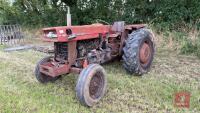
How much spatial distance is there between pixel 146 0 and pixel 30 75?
584 cm

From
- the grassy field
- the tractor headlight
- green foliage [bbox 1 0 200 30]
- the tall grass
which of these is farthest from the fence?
the tractor headlight

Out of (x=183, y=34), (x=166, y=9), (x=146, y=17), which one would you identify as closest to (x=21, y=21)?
(x=146, y=17)

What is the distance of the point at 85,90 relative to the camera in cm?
326

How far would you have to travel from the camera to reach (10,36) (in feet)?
30.8

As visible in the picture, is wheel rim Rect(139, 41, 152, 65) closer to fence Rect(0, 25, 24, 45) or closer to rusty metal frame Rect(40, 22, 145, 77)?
rusty metal frame Rect(40, 22, 145, 77)

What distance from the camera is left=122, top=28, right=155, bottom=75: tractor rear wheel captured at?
14.0 feet

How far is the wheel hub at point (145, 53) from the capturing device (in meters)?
4.56

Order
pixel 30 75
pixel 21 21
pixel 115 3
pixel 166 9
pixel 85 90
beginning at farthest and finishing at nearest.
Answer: pixel 21 21
pixel 115 3
pixel 166 9
pixel 30 75
pixel 85 90

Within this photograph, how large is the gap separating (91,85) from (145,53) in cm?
159

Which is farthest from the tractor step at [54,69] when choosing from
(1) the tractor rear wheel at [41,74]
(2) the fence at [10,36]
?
(2) the fence at [10,36]

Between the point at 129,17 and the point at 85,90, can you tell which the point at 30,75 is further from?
the point at 129,17

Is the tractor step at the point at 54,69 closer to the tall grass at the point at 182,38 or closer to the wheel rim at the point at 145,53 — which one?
the wheel rim at the point at 145,53

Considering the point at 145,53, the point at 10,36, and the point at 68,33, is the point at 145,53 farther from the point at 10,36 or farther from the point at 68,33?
the point at 10,36

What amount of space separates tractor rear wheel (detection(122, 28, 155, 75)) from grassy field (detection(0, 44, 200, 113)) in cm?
17
